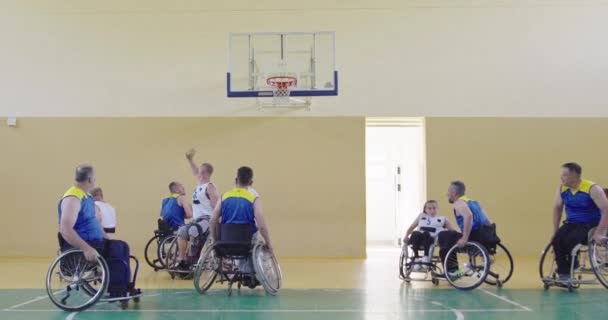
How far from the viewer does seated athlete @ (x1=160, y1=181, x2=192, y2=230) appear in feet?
20.0

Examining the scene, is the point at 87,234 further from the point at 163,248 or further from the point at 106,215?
the point at 163,248

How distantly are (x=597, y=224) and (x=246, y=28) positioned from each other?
5593mm

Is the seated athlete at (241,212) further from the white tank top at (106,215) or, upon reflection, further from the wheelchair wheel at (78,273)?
the white tank top at (106,215)

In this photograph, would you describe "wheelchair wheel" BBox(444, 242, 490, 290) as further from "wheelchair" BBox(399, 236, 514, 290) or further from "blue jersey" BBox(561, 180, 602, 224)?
"blue jersey" BBox(561, 180, 602, 224)

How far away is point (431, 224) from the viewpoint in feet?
17.8

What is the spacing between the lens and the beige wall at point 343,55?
8227 millimetres

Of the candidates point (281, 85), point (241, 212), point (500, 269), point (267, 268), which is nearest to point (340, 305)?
Result: point (267, 268)

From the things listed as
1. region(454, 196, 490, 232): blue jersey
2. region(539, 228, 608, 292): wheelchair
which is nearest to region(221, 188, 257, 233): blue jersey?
region(454, 196, 490, 232): blue jersey

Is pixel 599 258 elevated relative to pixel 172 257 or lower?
elevated

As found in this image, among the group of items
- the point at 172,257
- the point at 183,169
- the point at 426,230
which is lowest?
the point at 172,257

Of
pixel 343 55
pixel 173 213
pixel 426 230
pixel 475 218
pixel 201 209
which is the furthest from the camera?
pixel 343 55

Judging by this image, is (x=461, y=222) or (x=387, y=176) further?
(x=387, y=176)

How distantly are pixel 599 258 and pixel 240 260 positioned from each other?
10.3 ft

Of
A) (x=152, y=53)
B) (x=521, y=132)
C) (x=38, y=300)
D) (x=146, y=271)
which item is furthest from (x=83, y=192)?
(x=521, y=132)
